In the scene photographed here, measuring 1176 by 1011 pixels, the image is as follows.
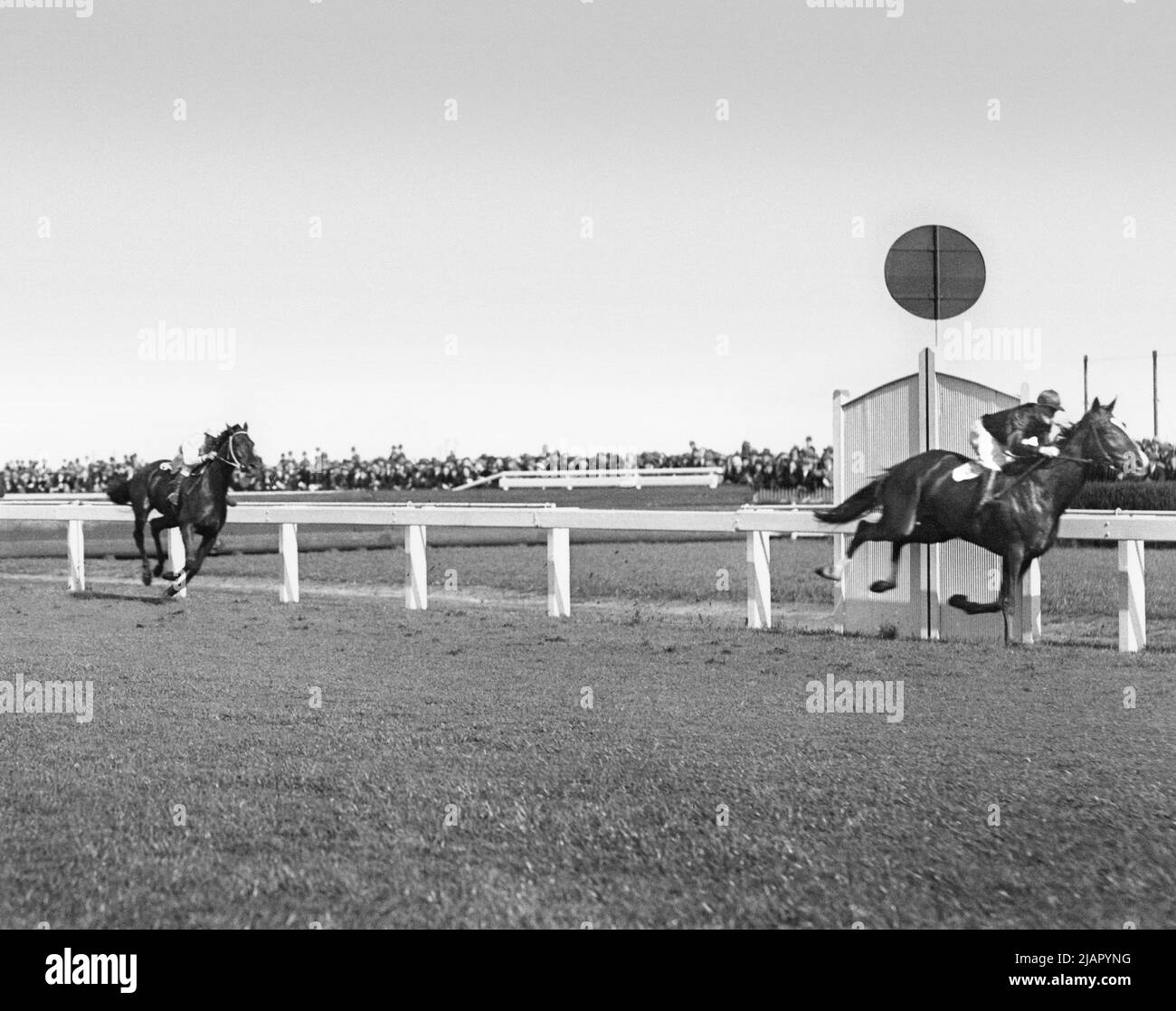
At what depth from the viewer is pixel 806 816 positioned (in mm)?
5688


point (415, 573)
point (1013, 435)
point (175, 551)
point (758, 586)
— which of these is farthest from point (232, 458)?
point (1013, 435)

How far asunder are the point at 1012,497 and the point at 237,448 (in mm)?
9125

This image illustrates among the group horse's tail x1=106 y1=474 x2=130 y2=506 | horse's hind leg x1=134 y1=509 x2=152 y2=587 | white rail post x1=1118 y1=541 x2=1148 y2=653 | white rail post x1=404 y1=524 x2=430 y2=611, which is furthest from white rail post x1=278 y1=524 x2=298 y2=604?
white rail post x1=1118 y1=541 x2=1148 y2=653

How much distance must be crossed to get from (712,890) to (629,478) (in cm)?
4205

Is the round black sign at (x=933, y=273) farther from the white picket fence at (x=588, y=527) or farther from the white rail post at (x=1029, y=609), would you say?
the white rail post at (x=1029, y=609)

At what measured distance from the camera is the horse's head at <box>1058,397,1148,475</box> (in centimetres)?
1127

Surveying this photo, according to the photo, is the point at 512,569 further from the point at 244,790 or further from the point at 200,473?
the point at 244,790

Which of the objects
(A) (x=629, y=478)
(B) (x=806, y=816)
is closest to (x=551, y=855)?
(B) (x=806, y=816)

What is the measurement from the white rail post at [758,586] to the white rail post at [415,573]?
4.00 metres

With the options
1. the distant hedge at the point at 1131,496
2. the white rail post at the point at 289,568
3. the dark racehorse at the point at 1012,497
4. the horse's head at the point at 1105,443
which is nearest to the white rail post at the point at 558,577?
the white rail post at the point at 289,568

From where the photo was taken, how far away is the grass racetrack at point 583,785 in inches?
186

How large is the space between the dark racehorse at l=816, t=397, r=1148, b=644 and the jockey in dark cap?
67 millimetres

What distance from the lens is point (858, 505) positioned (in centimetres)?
1248

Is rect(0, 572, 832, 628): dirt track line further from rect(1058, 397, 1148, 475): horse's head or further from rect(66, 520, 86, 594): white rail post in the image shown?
rect(1058, 397, 1148, 475): horse's head
